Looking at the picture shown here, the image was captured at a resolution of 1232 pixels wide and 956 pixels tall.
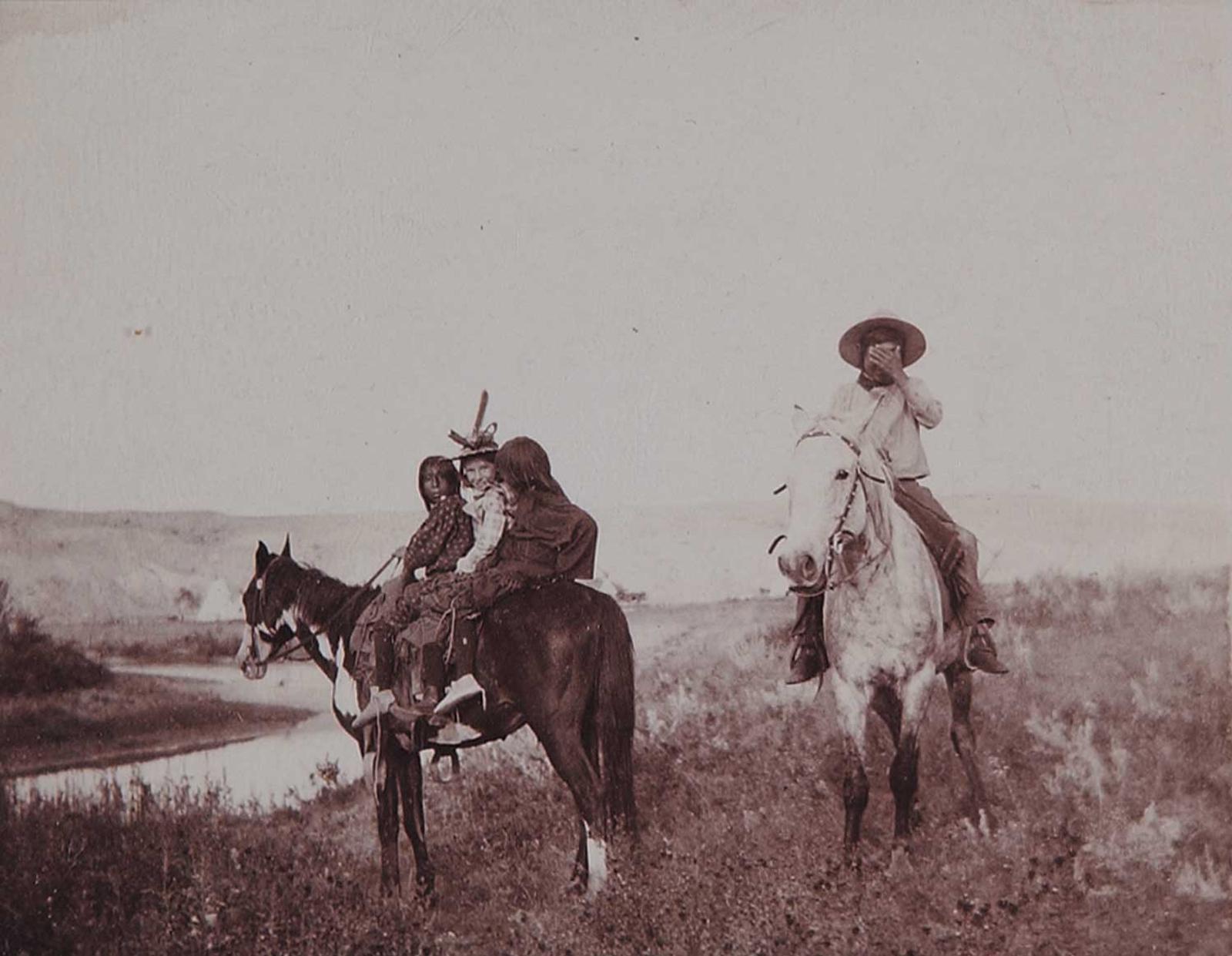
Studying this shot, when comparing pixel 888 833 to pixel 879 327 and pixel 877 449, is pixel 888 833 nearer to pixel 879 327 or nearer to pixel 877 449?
pixel 877 449

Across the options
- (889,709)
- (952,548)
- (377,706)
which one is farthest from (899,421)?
(377,706)

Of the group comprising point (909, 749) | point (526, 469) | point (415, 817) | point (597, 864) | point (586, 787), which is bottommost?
point (597, 864)

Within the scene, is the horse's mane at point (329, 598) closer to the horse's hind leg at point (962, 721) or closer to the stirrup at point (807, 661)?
the stirrup at point (807, 661)

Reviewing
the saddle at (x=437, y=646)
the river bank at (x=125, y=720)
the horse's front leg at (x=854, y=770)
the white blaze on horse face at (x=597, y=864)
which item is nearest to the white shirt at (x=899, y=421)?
the horse's front leg at (x=854, y=770)

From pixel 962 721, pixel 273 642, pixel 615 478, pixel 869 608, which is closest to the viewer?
pixel 869 608

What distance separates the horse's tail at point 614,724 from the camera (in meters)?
5.03

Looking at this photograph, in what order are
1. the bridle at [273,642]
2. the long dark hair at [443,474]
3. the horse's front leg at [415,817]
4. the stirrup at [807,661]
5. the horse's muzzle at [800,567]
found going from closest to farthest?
the horse's muzzle at [800,567]
the stirrup at [807,661]
the horse's front leg at [415,817]
the long dark hair at [443,474]
the bridle at [273,642]

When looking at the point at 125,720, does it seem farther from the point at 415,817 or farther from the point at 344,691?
the point at 415,817

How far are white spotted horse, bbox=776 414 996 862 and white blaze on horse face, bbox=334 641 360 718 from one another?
161cm

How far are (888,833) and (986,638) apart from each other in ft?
2.42

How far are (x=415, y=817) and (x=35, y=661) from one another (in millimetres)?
1577

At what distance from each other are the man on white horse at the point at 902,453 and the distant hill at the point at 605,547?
152 mm

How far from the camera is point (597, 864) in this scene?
5.03 m

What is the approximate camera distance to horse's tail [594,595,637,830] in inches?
198
